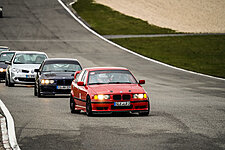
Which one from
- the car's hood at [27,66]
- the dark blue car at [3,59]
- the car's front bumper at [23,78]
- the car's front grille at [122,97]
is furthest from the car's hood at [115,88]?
the dark blue car at [3,59]

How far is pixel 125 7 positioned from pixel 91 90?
2529 inches

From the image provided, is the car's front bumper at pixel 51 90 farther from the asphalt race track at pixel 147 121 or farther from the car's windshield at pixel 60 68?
the car's windshield at pixel 60 68

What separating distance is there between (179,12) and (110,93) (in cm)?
6373

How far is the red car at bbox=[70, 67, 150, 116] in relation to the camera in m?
14.5

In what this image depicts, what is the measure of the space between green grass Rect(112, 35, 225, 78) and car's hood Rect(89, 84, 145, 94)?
20045 millimetres

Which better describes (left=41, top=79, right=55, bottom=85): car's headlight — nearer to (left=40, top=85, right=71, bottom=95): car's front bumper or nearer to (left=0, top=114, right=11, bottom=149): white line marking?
(left=40, top=85, right=71, bottom=95): car's front bumper

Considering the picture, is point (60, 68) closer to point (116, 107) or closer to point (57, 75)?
point (57, 75)

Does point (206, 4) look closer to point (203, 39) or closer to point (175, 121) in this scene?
point (203, 39)

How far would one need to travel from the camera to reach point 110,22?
220 ft

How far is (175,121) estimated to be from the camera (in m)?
13.2

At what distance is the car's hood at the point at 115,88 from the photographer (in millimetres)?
14518

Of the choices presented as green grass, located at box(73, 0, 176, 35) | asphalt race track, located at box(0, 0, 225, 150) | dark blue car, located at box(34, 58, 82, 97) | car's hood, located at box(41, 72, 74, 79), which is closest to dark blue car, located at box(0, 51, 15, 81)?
asphalt race track, located at box(0, 0, 225, 150)

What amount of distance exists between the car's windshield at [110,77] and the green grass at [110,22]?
4459 centimetres

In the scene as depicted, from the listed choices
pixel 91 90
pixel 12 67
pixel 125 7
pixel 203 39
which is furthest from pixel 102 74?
pixel 125 7
